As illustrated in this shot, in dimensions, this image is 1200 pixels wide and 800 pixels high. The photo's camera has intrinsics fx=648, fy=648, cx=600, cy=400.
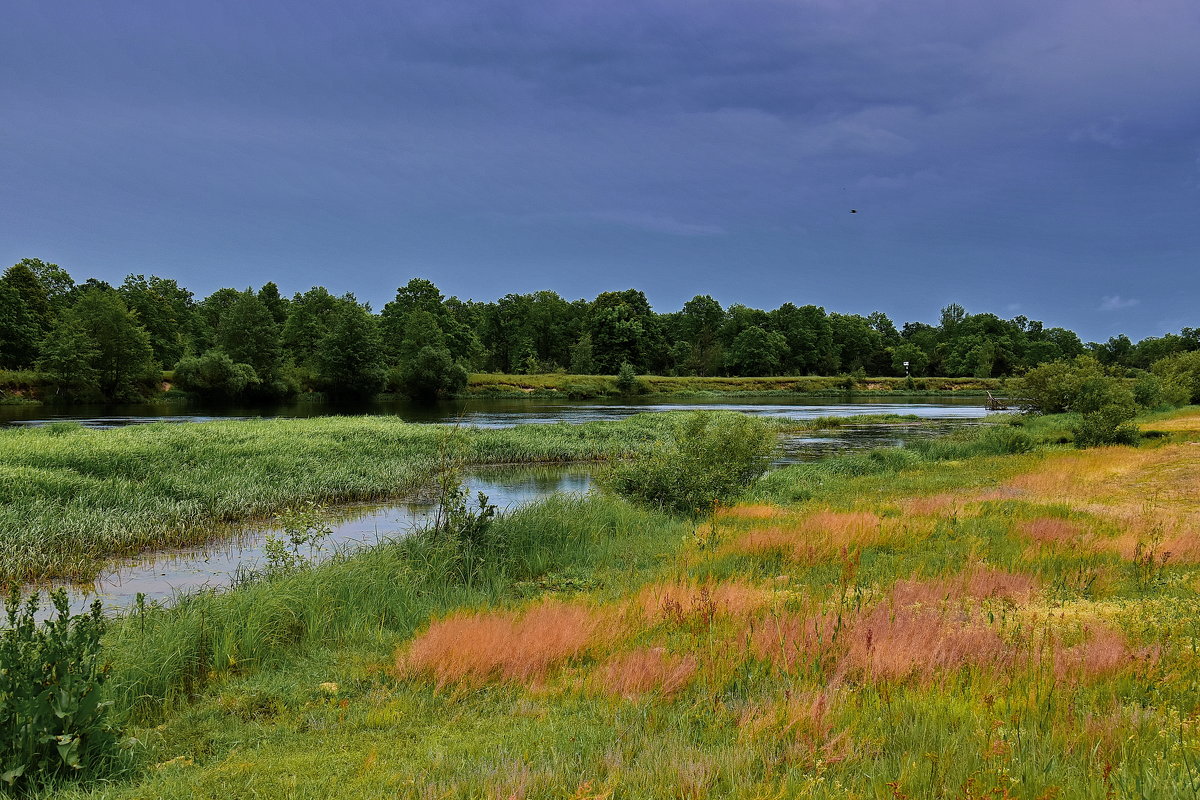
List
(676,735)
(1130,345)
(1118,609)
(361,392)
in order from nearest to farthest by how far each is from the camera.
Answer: (676,735) → (1118,609) → (361,392) → (1130,345)

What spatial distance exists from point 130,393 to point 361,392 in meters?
26.6

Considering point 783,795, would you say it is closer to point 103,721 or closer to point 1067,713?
point 1067,713

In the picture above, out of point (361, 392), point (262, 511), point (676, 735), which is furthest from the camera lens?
point (361, 392)

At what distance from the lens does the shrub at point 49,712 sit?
4.33 meters

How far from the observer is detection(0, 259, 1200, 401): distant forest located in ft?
231

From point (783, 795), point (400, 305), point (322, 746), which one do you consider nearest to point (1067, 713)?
point (783, 795)

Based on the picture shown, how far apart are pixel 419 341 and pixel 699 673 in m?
96.8

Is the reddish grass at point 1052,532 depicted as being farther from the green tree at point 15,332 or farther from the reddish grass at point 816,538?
the green tree at point 15,332

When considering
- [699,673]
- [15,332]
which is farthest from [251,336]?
[699,673]

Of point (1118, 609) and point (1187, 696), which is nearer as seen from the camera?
point (1187, 696)

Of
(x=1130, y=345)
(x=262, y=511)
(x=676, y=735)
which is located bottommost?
(x=262, y=511)

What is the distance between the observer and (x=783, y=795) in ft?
11.6

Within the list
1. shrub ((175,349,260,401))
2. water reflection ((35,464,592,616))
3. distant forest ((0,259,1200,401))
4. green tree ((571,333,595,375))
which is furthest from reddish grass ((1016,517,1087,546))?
green tree ((571,333,595,375))

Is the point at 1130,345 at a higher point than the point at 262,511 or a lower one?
higher
